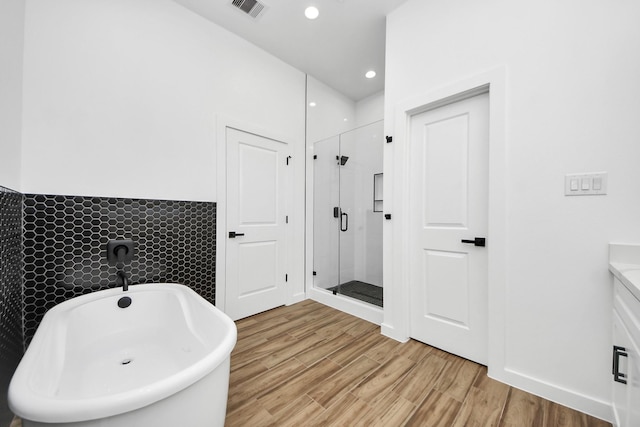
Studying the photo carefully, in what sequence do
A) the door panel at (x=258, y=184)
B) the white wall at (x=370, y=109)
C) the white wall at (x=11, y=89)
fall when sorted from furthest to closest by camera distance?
the white wall at (x=370, y=109), the door panel at (x=258, y=184), the white wall at (x=11, y=89)

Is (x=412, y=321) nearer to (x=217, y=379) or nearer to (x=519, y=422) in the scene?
→ (x=519, y=422)

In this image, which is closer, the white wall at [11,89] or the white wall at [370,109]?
the white wall at [11,89]

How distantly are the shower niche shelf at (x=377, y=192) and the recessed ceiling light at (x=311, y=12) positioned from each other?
174 cm

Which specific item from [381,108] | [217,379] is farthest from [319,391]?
[381,108]

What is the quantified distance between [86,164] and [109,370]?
55.1 inches

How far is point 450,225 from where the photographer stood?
1.99m

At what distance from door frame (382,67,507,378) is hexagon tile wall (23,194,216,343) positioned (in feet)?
5.66

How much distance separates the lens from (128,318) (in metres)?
1.70

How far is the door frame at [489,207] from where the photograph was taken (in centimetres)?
164

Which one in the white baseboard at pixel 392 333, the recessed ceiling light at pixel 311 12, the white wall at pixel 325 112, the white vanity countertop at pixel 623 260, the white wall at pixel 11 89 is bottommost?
the white baseboard at pixel 392 333

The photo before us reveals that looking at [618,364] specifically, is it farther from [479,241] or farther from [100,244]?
[100,244]

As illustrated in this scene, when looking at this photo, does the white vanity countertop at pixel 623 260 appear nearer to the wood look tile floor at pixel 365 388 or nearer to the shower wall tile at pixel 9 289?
the wood look tile floor at pixel 365 388

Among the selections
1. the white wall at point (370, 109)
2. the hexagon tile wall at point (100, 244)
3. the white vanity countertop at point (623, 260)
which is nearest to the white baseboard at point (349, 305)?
the hexagon tile wall at point (100, 244)

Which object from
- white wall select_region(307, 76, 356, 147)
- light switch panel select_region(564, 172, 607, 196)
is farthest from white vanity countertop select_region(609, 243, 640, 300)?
white wall select_region(307, 76, 356, 147)
